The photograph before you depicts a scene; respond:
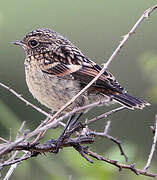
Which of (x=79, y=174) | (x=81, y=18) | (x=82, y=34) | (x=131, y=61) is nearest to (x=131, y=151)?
(x=79, y=174)

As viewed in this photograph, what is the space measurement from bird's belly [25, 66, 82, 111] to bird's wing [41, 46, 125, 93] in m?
0.06

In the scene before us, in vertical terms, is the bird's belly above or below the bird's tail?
above

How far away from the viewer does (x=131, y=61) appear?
40.7ft

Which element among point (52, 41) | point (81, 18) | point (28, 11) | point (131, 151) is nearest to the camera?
point (131, 151)

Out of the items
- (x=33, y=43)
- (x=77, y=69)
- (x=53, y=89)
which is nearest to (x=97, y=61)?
(x=33, y=43)

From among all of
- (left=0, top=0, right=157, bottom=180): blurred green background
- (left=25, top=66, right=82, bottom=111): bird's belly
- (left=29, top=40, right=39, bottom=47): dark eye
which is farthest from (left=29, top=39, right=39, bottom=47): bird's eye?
(left=0, top=0, right=157, bottom=180): blurred green background

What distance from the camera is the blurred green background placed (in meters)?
4.99

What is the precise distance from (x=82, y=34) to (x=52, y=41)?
10227 mm

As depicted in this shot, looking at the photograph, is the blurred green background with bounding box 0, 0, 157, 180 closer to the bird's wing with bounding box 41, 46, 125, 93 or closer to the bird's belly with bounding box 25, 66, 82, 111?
the bird's belly with bounding box 25, 66, 82, 111

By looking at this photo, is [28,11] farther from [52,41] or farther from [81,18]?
[52,41]

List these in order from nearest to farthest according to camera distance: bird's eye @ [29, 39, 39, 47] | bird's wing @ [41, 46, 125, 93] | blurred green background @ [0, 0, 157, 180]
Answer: blurred green background @ [0, 0, 157, 180]
bird's wing @ [41, 46, 125, 93]
bird's eye @ [29, 39, 39, 47]

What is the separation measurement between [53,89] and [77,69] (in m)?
0.29

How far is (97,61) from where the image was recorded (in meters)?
12.5

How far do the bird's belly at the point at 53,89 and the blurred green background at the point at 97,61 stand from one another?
1.03 feet
